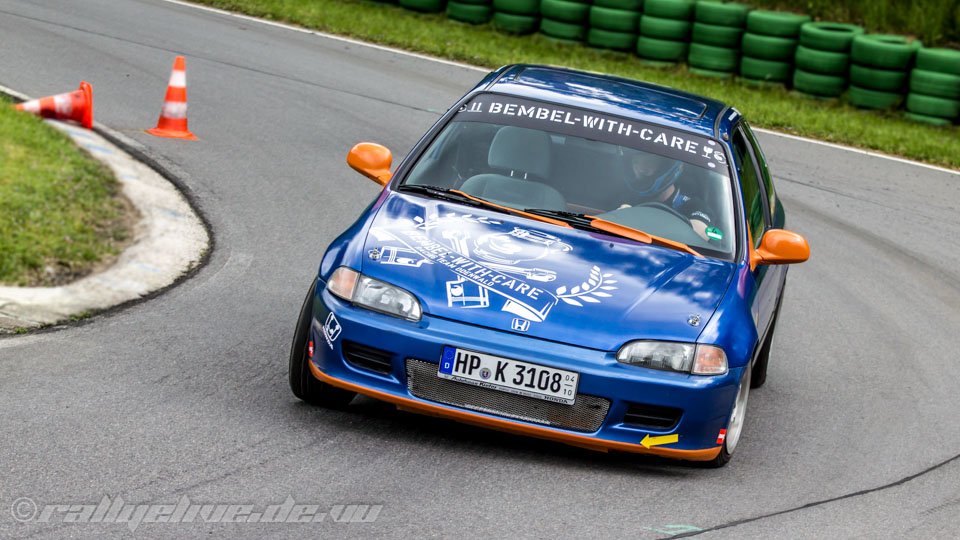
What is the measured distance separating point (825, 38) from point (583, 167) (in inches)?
452

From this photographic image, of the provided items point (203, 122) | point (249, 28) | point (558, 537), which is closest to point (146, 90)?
point (203, 122)

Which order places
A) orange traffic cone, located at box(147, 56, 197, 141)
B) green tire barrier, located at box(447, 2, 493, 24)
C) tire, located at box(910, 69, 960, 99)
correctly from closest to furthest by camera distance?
1. orange traffic cone, located at box(147, 56, 197, 141)
2. tire, located at box(910, 69, 960, 99)
3. green tire barrier, located at box(447, 2, 493, 24)

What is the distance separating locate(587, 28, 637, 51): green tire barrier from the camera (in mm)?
18766

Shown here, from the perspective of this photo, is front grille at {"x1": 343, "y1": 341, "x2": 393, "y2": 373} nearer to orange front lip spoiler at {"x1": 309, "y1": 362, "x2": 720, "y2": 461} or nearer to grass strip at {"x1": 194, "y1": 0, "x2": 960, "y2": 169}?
orange front lip spoiler at {"x1": 309, "y1": 362, "x2": 720, "y2": 461}

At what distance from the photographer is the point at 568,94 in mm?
7258

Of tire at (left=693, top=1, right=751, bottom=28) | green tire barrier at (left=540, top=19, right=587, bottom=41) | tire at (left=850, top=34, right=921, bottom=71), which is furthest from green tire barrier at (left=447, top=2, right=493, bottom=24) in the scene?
tire at (left=850, top=34, right=921, bottom=71)

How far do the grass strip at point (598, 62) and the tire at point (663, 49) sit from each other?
5.9 inches

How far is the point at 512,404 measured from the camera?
5547mm

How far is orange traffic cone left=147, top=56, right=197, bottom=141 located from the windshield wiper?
5.90 m

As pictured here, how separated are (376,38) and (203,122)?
20.7ft

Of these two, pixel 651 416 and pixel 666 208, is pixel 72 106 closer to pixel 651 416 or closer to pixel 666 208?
pixel 666 208

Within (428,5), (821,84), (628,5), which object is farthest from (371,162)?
(428,5)

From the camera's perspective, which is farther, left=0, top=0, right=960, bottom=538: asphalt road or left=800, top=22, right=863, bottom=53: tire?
left=800, top=22, right=863, bottom=53: tire

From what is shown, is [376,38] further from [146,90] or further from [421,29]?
[146,90]
